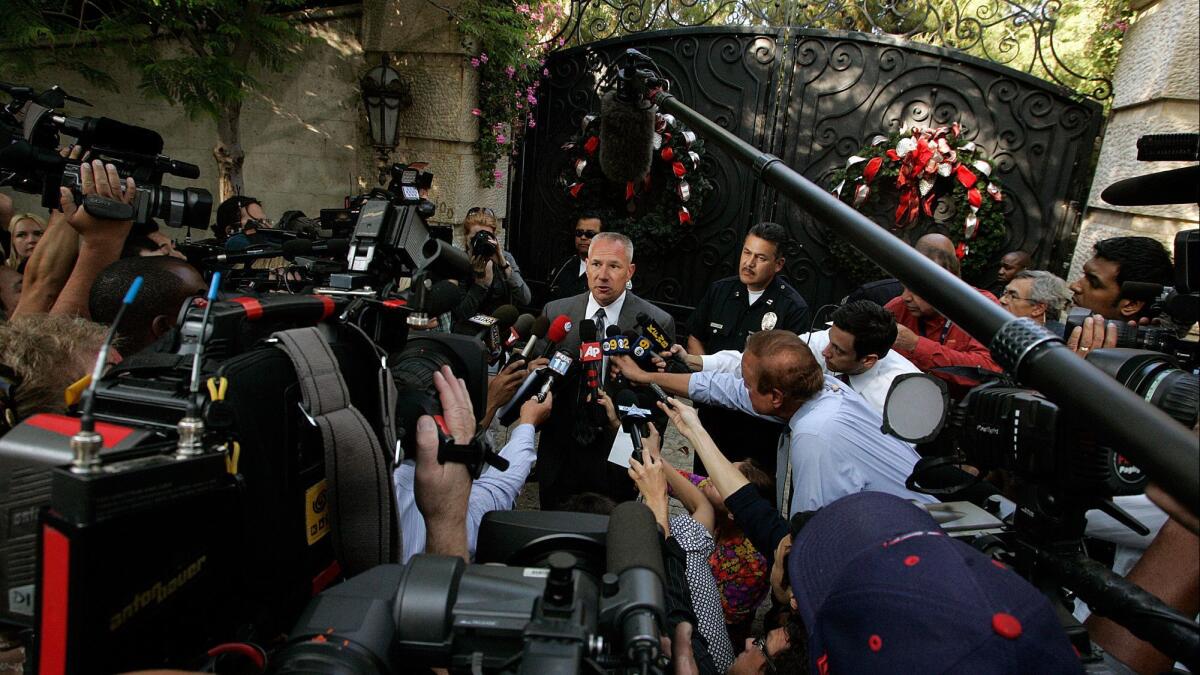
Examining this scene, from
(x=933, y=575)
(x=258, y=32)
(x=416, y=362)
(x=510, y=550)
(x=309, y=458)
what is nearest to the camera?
(x=933, y=575)

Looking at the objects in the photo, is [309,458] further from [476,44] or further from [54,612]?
[476,44]

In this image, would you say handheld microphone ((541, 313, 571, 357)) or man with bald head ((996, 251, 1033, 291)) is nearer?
handheld microphone ((541, 313, 571, 357))

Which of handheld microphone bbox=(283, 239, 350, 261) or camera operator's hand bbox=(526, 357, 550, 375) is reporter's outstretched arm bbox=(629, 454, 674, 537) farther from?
handheld microphone bbox=(283, 239, 350, 261)

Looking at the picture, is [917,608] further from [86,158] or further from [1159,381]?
[86,158]

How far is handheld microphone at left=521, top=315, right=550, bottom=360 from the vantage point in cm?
260

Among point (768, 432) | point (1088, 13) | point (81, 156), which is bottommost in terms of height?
point (768, 432)

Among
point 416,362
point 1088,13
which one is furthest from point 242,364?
point 1088,13

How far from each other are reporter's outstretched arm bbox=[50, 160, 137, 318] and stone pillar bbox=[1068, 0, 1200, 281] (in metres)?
5.44

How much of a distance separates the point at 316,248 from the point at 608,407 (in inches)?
51.0

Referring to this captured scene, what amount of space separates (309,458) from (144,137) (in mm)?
1883

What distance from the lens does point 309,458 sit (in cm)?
113

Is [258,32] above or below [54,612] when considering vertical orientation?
above

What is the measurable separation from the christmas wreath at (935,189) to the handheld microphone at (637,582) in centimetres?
509

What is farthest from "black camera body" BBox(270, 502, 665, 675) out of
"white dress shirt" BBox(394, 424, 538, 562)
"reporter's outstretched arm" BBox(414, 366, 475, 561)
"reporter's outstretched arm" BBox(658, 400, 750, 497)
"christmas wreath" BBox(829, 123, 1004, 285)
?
"christmas wreath" BBox(829, 123, 1004, 285)
